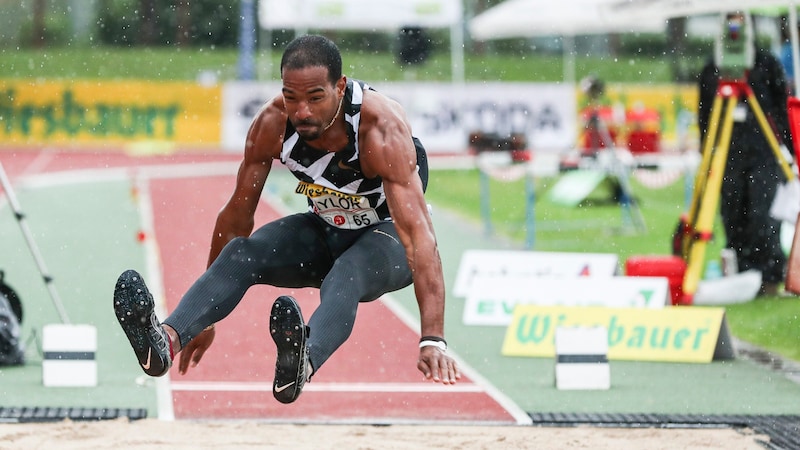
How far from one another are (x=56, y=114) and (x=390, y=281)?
22123 millimetres

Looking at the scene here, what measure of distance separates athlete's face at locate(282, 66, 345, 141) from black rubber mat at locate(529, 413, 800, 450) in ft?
8.13

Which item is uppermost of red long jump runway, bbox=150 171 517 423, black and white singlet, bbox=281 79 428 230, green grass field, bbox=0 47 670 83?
black and white singlet, bbox=281 79 428 230

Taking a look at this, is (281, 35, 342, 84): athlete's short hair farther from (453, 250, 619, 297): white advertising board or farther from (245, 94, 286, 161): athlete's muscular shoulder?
(453, 250, 619, 297): white advertising board

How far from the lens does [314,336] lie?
466 cm

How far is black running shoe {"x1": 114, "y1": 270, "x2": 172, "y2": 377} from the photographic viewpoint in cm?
438

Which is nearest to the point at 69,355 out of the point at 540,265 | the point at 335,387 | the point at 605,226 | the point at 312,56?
the point at 335,387

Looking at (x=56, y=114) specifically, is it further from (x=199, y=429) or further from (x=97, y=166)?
(x=199, y=429)

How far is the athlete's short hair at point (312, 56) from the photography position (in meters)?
4.71

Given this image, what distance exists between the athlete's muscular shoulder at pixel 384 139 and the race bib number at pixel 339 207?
0.20 meters

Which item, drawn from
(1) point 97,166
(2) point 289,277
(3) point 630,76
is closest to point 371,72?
(3) point 630,76

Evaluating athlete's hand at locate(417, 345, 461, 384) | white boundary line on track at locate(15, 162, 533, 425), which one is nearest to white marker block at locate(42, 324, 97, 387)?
white boundary line on track at locate(15, 162, 533, 425)

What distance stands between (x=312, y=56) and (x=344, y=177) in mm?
619

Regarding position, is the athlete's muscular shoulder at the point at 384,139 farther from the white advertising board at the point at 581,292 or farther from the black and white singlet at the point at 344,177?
the white advertising board at the point at 581,292

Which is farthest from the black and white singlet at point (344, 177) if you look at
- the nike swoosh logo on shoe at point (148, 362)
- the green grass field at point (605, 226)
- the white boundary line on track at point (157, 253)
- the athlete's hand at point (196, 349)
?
the green grass field at point (605, 226)
